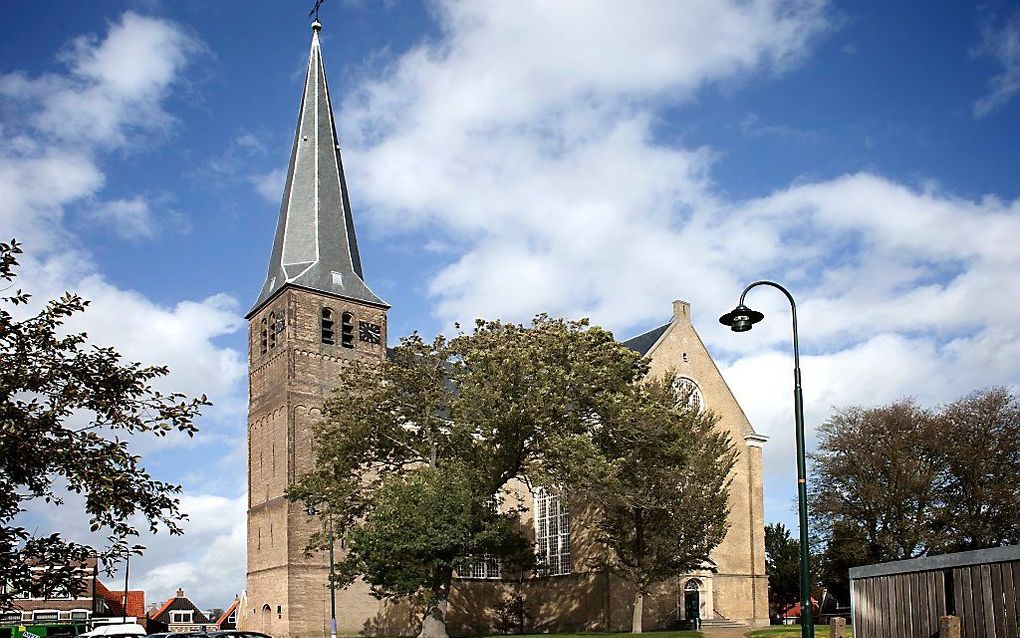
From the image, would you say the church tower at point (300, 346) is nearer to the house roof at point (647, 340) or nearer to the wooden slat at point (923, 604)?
the house roof at point (647, 340)

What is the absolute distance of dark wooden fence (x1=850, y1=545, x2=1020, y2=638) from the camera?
37.3 ft

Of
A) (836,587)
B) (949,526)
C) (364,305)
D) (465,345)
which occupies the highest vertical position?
(364,305)

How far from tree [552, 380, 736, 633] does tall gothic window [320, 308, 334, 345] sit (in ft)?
64.0

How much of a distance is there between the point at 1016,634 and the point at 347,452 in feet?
96.4

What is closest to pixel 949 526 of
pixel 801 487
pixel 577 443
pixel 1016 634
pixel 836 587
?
pixel 836 587

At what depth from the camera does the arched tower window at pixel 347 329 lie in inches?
2190

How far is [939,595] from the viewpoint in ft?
40.8

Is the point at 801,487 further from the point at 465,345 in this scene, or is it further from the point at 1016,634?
the point at 465,345

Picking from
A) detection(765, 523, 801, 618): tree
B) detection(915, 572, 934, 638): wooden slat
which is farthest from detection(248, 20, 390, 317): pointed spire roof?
detection(915, 572, 934, 638): wooden slat

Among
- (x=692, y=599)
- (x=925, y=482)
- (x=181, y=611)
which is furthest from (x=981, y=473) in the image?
(x=181, y=611)

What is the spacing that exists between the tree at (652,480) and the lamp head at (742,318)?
56.3 ft

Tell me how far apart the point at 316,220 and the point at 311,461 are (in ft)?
44.9

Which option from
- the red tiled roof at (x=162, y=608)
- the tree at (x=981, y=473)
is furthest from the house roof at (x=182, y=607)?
the tree at (x=981, y=473)

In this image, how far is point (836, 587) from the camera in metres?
54.9
